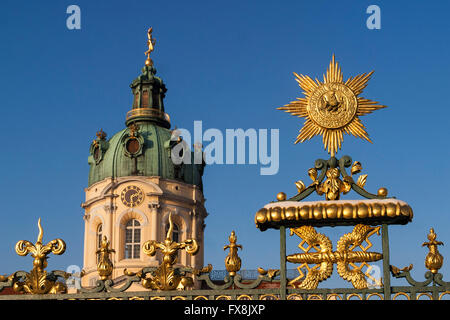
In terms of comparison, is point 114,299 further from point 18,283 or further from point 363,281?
point 363,281

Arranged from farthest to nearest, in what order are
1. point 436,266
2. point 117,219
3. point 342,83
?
1. point 117,219
2. point 342,83
3. point 436,266

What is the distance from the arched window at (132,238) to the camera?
5850 cm

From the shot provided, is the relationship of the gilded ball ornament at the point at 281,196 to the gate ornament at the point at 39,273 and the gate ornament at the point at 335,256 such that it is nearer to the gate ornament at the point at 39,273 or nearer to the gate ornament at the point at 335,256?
the gate ornament at the point at 335,256

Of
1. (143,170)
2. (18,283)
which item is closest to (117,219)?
(143,170)

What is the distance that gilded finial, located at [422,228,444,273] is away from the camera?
1415 cm

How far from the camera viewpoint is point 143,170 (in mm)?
60125

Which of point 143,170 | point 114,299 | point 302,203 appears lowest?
point 114,299

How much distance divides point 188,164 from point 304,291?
48.0m

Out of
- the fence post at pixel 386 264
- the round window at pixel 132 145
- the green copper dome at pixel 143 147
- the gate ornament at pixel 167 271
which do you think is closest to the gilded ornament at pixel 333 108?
the fence post at pixel 386 264

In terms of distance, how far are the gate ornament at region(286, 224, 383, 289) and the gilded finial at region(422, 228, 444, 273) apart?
35.2 inches

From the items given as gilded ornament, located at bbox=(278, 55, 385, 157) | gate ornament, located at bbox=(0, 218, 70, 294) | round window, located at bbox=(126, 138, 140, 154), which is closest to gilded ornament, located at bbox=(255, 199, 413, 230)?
gilded ornament, located at bbox=(278, 55, 385, 157)

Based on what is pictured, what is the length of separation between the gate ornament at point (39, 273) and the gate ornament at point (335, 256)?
443cm

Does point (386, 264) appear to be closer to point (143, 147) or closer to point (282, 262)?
point (282, 262)

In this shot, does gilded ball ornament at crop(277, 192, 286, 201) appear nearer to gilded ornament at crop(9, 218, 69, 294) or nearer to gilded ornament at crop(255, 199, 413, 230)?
gilded ornament at crop(255, 199, 413, 230)
